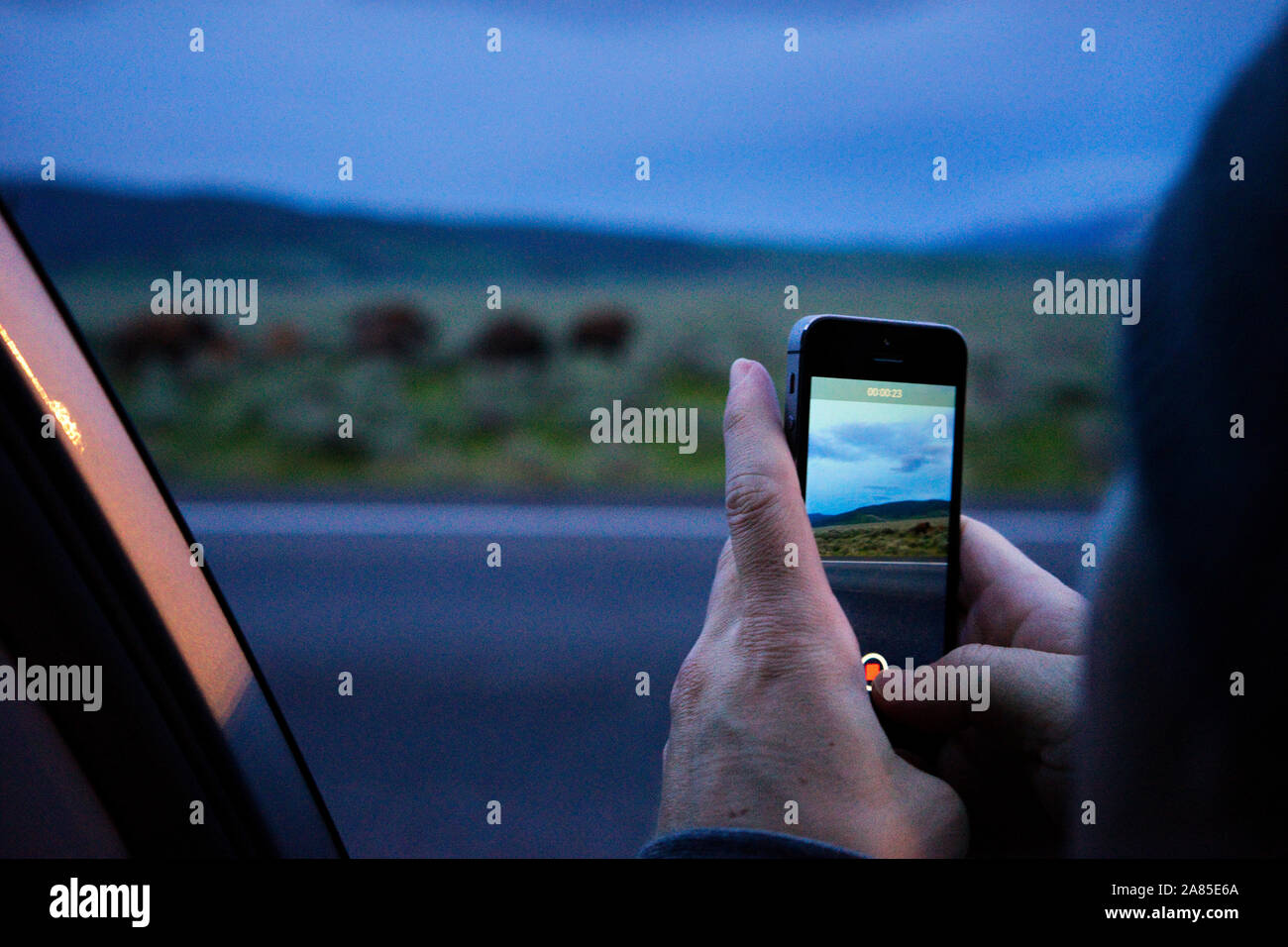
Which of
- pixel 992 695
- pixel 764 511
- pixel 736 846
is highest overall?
pixel 764 511

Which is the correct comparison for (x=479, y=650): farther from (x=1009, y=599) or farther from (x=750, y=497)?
(x=750, y=497)

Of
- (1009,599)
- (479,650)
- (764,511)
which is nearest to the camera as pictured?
(764,511)

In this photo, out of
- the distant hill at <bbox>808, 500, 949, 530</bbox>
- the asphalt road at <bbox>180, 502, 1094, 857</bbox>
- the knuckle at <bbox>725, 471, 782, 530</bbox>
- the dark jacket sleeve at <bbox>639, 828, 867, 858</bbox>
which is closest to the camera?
the dark jacket sleeve at <bbox>639, 828, 867, 858</bbox>

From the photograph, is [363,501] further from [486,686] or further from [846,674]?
[846,674]

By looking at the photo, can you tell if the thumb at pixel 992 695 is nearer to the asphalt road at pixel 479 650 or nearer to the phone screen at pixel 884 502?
the phone screen at pixel 884 502

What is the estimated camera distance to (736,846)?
0.91m

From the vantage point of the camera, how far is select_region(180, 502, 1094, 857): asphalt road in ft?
9.13

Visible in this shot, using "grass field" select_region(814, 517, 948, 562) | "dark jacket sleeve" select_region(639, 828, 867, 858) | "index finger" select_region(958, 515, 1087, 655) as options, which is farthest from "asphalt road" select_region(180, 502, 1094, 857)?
"dark jacket sleeve" select_region(639, 828, 867, 858)

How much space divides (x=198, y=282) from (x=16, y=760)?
640mm

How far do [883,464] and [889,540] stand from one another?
10 centimetres

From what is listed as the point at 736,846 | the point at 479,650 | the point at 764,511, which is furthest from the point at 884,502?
the point at 479,650

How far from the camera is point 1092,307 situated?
1.27 m

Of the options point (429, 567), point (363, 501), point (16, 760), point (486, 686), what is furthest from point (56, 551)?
point (363, 501)

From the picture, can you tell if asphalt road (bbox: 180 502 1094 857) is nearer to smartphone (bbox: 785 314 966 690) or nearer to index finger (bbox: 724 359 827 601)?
smartphone (bbox: 785 314 966 690)
